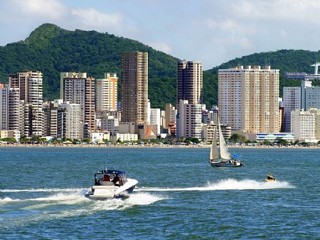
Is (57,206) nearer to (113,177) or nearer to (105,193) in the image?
(105,193)

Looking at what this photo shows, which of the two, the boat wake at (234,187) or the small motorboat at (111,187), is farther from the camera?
the boat wake at (234,187)

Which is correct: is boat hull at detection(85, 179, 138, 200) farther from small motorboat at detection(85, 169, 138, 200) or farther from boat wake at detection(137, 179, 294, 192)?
boat wake at detection(137, 179, 294, 192)

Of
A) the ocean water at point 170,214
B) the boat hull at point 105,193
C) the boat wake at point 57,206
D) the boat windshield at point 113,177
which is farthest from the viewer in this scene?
the boat windshield at point 113,177

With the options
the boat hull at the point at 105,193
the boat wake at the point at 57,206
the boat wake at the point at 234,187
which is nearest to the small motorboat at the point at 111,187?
the boat hull at the point at 105,193

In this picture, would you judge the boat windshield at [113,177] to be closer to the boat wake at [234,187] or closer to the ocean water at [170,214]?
the ocean water at [170,214]

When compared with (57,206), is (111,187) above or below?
above

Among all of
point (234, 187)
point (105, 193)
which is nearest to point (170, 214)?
point (105, 193)

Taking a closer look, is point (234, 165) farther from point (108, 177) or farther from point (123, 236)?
point (123, 236)

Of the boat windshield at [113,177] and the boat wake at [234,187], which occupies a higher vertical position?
the boat windshield at [113,177]
